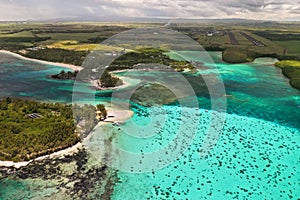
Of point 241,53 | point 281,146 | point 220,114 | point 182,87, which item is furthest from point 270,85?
point 241,53

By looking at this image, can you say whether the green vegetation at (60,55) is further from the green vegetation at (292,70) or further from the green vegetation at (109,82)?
the green vegetation at (292,70)

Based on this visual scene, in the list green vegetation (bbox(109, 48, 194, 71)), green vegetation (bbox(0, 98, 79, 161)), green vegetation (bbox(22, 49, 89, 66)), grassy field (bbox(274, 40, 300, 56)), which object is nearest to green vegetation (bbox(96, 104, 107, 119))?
green vegetation (bbox(0, 98, 79, 161))

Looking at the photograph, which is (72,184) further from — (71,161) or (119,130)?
(119,130)

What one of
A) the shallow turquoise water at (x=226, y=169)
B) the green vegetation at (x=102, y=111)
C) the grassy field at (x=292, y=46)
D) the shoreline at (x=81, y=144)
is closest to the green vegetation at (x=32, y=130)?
the shoreline at (x=81, y=144)

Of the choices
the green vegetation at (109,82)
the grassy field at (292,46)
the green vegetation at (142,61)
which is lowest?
the green vegetation at (109,82)

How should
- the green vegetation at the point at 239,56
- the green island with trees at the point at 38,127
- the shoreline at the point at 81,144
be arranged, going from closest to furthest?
the shoreline at the point at 81,144 < the green island with trees at the point at 38,127 < the green vegetation at the point at 239,56

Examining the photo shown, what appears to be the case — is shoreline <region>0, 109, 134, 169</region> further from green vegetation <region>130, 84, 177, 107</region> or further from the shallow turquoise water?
green vegetation <region>130, 84, 177, 107</region>
